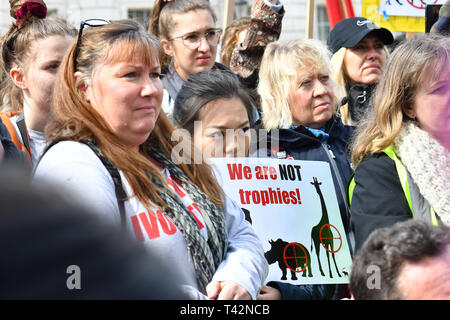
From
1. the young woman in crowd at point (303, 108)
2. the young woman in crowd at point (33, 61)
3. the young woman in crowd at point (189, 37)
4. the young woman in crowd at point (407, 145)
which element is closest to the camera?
the young woman in crowd at point (407, 145)

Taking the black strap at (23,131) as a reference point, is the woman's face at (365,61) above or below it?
above

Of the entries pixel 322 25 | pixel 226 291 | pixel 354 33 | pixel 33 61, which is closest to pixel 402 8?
pixel 354 33

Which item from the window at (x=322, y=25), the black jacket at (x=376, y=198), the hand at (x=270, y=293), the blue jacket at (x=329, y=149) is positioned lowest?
the hand at (x=270, y=293)

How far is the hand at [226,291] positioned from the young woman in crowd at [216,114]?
1.06 meters

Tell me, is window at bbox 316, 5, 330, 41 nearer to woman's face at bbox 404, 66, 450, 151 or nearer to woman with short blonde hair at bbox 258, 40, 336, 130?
woman with short blonde hair at bbox 258, 40, 336, 130

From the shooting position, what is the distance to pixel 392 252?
1674 mm

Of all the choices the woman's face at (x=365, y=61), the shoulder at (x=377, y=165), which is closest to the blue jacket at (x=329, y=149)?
the shoulder at (x=377, y=165)

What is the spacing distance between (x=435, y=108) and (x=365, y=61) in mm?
1560

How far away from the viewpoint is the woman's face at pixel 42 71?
10.7ft

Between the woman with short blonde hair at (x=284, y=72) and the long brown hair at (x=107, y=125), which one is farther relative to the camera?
the woman with short blonde hair at (x=284, y=72)

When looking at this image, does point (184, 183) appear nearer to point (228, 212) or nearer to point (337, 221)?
point (228, 212)

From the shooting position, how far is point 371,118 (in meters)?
3.10

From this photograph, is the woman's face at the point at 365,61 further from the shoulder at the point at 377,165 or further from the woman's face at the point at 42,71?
the woman's face at the point at 42,71

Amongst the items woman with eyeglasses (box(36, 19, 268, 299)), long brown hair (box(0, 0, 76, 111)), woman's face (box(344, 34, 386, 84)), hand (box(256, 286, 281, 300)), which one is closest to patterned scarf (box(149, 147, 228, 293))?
woman with eyeglasses (box(36, 19, 268, 299))
